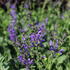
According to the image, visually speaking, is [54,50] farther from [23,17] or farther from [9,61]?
[23,17]

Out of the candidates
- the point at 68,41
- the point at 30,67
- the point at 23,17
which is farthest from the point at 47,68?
the point at 23,17

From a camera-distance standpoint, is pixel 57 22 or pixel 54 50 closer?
pixel 54 50

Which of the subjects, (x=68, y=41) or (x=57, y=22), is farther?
(x=57, y=22)

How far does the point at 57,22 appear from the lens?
4613 mm

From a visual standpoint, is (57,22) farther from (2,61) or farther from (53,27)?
(2,61)

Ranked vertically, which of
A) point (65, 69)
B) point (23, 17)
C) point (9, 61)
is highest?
point (23, 17)

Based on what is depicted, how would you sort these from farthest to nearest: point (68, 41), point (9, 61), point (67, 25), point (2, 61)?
point (67, 25), point (68, 41), point (9, 61), point (2, 61)

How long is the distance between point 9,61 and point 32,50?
0.34m

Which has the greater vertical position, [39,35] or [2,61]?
[39,35]

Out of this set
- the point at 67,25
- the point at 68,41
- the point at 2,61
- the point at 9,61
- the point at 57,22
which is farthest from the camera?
the point at 57,22

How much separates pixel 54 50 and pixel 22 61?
433mm

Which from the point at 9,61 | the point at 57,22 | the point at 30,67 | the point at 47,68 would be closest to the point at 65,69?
the point at 47,68

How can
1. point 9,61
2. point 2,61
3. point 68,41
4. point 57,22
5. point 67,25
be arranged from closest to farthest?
point 2,61 < point 9,61 < point 68,41 < point 67,25 < point 57,22

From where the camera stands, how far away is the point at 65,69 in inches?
119
